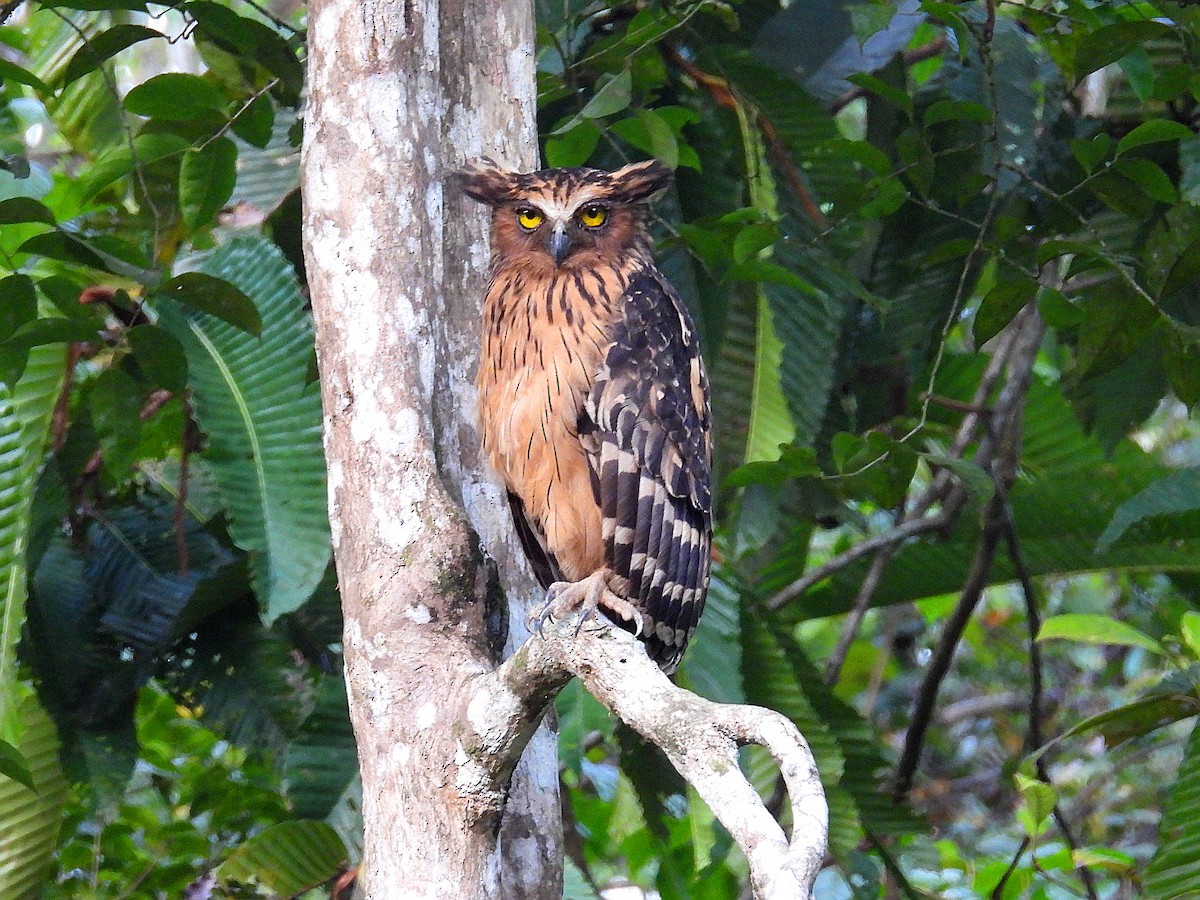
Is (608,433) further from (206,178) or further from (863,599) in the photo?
(863,599)

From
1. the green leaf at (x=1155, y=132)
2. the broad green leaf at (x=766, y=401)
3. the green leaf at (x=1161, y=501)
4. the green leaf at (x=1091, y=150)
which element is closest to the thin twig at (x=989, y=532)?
the broad green leaf at (x=766, y=401)

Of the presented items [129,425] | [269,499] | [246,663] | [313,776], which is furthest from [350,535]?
[246,663]

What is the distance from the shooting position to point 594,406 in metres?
2.32

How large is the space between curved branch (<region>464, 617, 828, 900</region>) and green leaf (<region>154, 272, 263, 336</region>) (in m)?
0.94

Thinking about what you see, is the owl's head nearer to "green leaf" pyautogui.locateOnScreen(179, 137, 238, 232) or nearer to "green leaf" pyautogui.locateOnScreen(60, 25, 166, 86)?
"green leaf" pyautogui.locateOnScreen(179, 137, 238, 232)

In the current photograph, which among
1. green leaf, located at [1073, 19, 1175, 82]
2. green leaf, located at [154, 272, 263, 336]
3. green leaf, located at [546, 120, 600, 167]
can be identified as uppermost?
green leaf, located at [1073, 19, 1175, 82]

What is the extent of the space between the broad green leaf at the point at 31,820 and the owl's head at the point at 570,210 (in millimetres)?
1343

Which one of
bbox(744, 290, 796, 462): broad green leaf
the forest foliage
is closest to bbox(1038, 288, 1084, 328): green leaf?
the forest foliage

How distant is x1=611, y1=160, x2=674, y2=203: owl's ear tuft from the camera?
8.16ft

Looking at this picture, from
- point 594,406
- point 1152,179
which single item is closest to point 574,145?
point 594,406

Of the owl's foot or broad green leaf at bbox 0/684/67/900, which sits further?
broad green leaf at bbox 0/684/67/900

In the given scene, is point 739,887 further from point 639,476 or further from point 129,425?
point 129,425

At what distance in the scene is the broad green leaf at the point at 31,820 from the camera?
265 centimetres

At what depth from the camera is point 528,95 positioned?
7.68 ft
